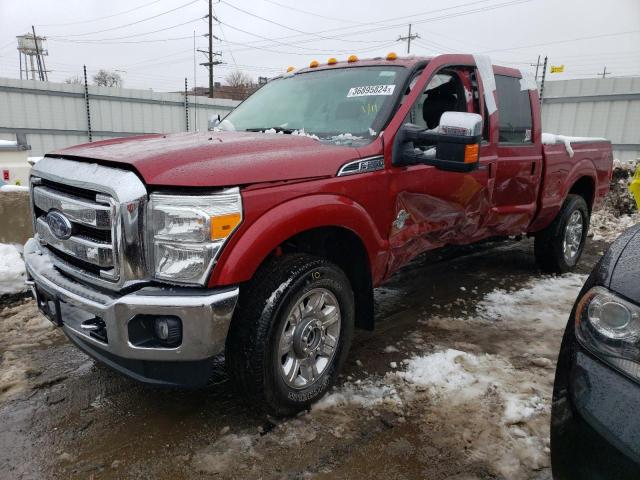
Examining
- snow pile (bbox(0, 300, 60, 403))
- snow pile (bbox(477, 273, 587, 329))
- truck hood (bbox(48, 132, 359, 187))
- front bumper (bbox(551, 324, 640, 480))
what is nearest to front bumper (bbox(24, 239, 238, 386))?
truck hood (bbox(48, 132, 359, 187))

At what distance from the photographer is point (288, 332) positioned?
2584 mm

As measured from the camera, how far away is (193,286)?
215 cm

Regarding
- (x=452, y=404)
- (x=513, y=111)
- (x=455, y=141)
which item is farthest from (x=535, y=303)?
(x=455, y=141)

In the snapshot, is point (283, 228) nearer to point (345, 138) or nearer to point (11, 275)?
point (345, 138)

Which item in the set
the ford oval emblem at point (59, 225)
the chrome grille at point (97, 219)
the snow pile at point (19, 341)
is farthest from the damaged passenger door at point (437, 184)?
the snow pile at point (19, 341)

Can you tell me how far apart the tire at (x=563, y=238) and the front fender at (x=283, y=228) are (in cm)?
314

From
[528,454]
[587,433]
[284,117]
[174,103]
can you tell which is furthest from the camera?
[174,103]

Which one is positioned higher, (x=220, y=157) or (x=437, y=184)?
(x=220, y=157)

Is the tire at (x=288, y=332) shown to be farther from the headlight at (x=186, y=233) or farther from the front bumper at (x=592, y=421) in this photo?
the front bumper at (x=592, y=421)

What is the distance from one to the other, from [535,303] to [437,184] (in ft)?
6.34

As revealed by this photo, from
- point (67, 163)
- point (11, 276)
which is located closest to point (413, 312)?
point (67, 163)

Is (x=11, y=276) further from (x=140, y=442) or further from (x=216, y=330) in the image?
(x=216, y=330)

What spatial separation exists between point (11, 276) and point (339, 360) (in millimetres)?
3188

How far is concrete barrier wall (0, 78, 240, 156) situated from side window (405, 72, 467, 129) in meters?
12.3
